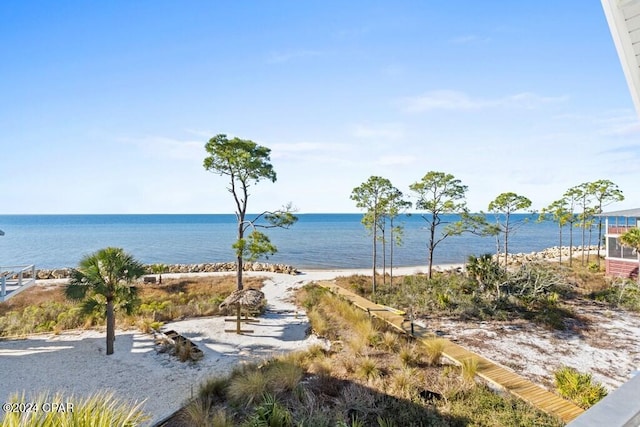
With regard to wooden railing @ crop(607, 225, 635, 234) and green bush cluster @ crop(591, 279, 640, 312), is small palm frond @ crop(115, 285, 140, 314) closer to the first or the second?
green bush cluster @ crop(591, 279, 640, 312)

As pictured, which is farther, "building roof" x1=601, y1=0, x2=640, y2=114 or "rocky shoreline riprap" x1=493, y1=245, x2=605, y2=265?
"rocky shoreline riprap" x1=493, y1=245, x2=605, y2=265

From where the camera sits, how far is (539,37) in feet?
26.9

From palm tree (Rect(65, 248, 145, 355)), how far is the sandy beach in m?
1.78

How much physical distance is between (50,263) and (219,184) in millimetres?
39481

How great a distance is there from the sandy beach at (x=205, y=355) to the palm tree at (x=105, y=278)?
A: 1.78 metres

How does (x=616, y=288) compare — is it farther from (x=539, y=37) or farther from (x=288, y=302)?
(x=288, y=302)

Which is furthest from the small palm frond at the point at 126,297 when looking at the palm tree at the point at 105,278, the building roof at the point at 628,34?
the building roof at the point at 628,34

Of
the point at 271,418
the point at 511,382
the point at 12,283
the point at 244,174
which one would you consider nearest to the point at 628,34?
the point at 271,418

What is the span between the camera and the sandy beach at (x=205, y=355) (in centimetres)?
847

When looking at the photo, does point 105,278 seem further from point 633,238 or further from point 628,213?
point 628,213

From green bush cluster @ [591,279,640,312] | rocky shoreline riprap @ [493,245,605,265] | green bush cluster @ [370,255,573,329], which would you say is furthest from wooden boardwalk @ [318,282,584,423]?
rocky shoreline riprap @ [493,245,605,265]

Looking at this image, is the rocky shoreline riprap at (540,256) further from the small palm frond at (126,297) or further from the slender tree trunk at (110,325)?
the slender tree trunk at (110,325)

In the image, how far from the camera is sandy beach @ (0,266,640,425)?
27.8ft

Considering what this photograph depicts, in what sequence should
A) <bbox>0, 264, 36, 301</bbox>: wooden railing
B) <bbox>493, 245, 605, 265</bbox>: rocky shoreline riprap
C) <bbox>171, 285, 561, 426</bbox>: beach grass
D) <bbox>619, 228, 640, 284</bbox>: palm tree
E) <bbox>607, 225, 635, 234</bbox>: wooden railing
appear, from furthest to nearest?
<bbox>493, 245, 605, 265</bbox>: rocky shoreline riprap
<bbox>607, 225, 635, 234</bbox>: wooden railing
<bbox>619, 228, 640, 284</bbox>: palm tree
<bbox>0, 264, 36, 301</bbox>: wooden railing
<bbox>171, 285, 561, 426</bbox>: beach grass
